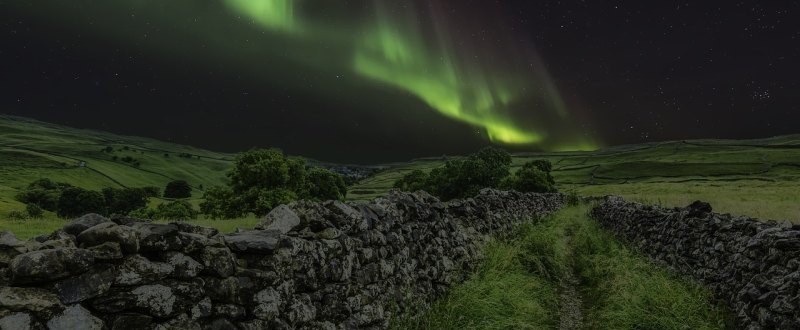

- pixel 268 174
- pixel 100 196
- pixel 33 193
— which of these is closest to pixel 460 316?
pixel 268 174

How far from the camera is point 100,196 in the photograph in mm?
92250

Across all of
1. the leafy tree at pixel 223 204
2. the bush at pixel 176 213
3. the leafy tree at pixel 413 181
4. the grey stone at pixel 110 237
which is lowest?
the bush at pixel 176 213

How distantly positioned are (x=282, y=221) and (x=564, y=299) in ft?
26.7

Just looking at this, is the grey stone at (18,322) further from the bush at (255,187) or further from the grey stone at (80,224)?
the bush at (255,187)

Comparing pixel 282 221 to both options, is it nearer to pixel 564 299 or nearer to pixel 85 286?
pixel 85 286

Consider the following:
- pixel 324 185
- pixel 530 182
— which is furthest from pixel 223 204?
pixel 530 182

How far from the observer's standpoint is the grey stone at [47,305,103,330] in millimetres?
3368

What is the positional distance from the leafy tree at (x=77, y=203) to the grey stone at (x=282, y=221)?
3697 inches

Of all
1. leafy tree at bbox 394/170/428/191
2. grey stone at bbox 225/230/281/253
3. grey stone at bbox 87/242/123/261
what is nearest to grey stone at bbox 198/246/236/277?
grey stone at bbox 225/230/281/253

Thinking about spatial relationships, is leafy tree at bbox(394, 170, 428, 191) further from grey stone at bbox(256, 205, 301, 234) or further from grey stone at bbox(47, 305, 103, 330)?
grey stone at bbox(47, 305, 103, 330)

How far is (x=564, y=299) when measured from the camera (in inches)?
446

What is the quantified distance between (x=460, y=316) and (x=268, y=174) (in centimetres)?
4233

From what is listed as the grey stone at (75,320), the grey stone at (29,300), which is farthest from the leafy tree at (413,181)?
the grey stone at (29,300)

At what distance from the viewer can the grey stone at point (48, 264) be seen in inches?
128
